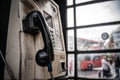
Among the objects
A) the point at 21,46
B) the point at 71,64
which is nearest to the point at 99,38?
the point at 71,64

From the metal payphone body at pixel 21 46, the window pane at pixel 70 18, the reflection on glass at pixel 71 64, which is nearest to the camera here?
the metal payphone body at pixel 21 46

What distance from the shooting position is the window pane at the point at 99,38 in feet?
5.74

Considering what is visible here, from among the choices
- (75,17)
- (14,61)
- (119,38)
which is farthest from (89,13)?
(14,61)

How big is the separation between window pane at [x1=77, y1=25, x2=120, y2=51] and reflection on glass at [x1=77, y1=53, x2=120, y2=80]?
10cm

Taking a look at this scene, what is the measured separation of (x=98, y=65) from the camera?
1791mm

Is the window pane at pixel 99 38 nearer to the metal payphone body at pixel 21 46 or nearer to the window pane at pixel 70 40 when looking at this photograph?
the window pane at pixel 70 40

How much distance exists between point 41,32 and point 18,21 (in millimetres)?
145

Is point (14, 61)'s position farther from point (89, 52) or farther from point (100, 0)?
point (100, 0)

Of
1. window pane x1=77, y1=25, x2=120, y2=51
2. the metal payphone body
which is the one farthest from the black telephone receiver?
window pane x1=77, y1=25, x2=120, y2=51

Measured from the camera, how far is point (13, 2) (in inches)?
37.5

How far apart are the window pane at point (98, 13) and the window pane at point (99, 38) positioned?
0.31ft

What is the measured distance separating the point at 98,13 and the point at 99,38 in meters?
0.31

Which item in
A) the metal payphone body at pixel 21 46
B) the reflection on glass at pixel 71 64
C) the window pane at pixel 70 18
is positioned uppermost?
the window pane at pixel 70 18

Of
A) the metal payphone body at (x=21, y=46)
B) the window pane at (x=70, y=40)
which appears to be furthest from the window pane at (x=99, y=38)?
the metal payphone body at (x=21, y=46)
